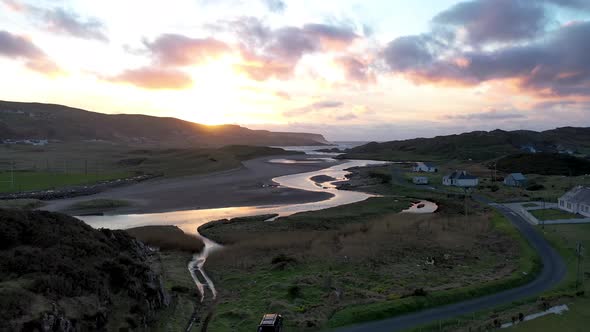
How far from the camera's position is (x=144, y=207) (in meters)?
57.4

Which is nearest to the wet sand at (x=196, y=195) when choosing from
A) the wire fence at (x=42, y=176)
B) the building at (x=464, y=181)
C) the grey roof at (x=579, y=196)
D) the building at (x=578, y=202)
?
the wire fence at (x=42, y=176)

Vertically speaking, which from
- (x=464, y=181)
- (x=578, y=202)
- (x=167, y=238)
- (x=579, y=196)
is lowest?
(x=167, y=238)

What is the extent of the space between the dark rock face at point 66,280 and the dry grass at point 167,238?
39.1 feet

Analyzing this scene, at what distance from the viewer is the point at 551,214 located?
46.0 m

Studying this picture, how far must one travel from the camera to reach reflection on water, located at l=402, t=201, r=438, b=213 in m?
55.0

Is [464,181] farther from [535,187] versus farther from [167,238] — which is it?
[167,238]

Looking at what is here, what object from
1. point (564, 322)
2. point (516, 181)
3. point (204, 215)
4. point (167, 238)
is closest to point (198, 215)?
point (204, 215)

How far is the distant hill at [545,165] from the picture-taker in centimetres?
9093

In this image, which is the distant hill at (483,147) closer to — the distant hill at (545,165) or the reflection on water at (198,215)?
the distant hill at (545,165)

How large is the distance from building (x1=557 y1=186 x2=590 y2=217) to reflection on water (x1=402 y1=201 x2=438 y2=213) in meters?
15.6

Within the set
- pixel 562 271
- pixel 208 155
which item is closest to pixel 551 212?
pixel 562 271

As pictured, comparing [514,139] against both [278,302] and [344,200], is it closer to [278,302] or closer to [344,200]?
[344,200]

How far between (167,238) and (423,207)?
3744 cm

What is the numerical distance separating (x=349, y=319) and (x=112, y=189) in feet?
211
